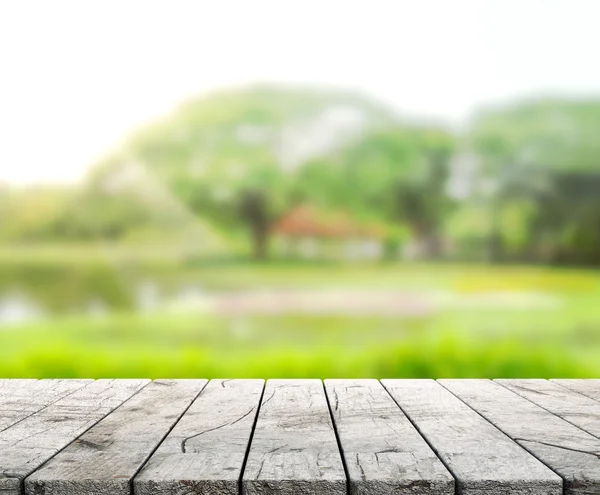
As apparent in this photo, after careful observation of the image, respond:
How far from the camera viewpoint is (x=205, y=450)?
1052 mm

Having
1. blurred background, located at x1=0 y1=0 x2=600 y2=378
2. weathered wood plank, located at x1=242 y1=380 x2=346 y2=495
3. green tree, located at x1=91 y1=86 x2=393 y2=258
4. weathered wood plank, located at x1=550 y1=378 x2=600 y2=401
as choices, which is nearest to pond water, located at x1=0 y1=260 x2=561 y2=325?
blurred background, located at x1=0 y1=0 x2=600 y2=378

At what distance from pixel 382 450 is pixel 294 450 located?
0.48 feet

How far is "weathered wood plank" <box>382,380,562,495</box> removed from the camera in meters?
0.91

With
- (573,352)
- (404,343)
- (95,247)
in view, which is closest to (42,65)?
(95,247)

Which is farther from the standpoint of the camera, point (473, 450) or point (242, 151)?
point (242, 151)

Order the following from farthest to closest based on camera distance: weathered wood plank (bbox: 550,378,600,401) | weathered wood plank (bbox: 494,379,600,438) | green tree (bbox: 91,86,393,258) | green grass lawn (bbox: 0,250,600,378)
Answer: green tree (bbox: 91,86,393,258) → green grass lawn (bbox: 0,250,600,378) → weathered wood plank (bbox: 550,378,600,401) → weathered wood plank (bbox: 494,379,600,438)

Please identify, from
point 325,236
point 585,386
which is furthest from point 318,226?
point 585,386

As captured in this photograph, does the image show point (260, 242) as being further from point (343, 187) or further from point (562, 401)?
point (562, 401)

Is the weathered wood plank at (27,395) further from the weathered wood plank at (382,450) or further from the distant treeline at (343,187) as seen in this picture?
the distant treeline at (343,187)

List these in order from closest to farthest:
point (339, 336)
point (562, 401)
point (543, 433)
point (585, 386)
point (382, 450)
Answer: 1. point (382, 450)
2. point (543, 433)
3. point (562, 401)
4. point (585, 386)
5. point (339, 336)

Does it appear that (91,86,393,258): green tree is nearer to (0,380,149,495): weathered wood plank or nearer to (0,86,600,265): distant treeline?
(0,86,600,265): distant treeline

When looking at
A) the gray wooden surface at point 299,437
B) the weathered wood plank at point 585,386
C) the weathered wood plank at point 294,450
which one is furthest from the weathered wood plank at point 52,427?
the weathered wood plank at point 585,386

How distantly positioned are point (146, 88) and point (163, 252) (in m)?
0.79

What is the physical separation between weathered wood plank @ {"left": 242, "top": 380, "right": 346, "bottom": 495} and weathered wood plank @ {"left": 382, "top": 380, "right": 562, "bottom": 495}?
18cm
